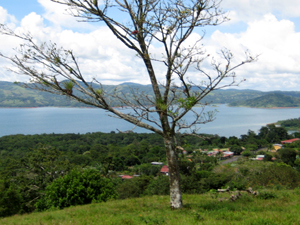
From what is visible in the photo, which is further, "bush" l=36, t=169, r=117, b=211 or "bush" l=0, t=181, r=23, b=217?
"bush" l=0, t=181, r=23, b=217

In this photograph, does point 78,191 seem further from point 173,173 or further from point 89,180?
point 173,173

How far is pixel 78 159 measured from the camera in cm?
4478

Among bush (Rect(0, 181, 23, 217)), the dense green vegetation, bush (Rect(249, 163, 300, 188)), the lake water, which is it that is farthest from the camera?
the lake water

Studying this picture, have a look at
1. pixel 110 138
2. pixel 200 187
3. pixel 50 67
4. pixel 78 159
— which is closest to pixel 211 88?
pixel 50 67

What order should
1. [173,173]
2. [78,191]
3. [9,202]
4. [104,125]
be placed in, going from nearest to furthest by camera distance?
[173,173]
[78,191]
[9,202]
[104,125]

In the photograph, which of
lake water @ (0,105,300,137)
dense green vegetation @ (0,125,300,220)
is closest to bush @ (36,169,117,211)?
dense green vegetation @ (0,125,300,220)

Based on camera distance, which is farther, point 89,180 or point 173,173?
point 89,180

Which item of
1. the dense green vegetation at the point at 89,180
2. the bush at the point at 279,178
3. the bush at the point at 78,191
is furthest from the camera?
the bush at the point at 279,178

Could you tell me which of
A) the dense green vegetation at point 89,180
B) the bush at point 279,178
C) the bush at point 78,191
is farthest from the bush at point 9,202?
the bush at point 279,178

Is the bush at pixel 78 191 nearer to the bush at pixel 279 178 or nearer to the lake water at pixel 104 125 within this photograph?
the bush at pixel 279 178

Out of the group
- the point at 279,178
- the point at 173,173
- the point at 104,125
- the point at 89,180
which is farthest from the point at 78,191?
the point at 104,125

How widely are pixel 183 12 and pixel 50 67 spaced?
308cm

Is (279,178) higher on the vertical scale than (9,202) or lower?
higher

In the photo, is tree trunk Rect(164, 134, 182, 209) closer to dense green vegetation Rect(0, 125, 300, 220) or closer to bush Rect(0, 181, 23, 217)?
dense green vegetation Rect(0, 125, 300, 220)
